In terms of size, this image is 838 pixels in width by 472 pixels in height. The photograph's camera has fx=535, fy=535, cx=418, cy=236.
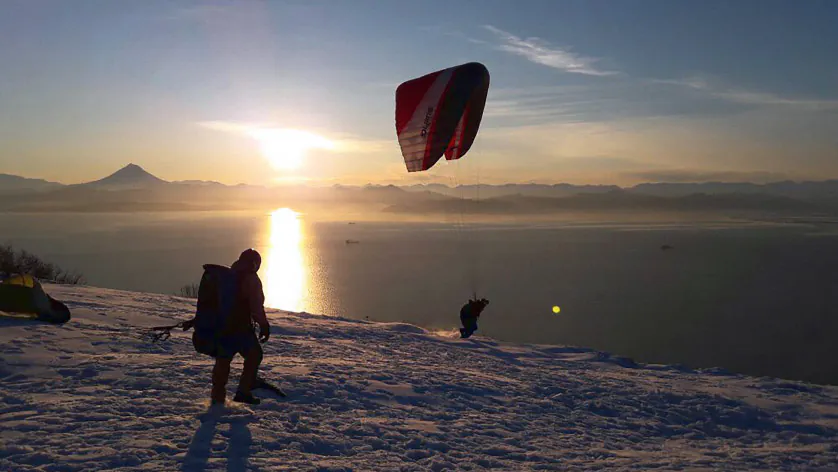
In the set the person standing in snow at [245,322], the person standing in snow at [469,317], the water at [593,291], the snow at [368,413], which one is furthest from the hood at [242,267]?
the water at [593,291]

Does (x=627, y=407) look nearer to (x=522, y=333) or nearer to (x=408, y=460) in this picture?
(x=408, y=460)

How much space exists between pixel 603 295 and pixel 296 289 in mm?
54528

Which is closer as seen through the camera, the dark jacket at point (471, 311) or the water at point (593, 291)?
the dark jacket at point (471, 311)

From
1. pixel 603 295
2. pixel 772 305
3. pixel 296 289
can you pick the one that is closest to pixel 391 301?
pixel 296 289

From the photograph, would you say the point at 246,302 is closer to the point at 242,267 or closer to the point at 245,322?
the point at 245,322

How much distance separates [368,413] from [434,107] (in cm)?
790

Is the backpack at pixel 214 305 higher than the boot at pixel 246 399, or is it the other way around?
the backpack at pixel 214 305

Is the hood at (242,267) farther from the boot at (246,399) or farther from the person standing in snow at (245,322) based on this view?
the boot at (246,399)

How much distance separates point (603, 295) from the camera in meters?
83.8

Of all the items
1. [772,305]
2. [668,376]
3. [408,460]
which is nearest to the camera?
[408,460]

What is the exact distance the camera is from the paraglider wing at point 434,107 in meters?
13.0

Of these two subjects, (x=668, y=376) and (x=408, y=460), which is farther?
(x=668, y=376)

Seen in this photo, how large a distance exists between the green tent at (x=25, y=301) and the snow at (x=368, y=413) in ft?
1.27

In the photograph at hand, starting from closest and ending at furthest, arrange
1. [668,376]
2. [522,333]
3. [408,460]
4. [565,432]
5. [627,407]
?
[408,460]
[565,432]
[627,407]
[668,376]
[522,333]
